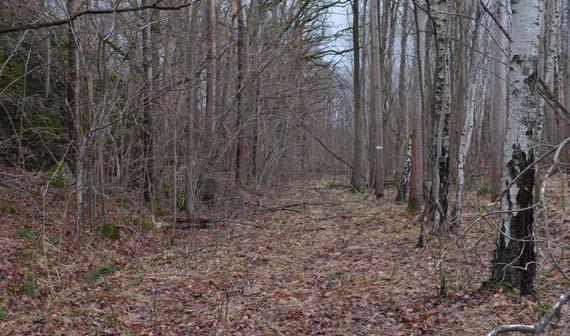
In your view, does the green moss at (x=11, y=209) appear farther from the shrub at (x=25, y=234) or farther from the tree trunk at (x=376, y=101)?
the tree trunk at (x=376, y=101)

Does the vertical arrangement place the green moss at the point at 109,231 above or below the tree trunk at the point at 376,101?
below

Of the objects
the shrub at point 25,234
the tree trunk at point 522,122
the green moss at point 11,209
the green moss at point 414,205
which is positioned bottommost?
the shrub at point 25,234

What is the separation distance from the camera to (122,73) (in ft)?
36.3

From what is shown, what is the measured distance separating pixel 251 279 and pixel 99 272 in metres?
2.24

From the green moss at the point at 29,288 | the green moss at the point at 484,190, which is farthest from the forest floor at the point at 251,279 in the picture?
the green moss at the point at 484,190

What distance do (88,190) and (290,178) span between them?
12.1 metres

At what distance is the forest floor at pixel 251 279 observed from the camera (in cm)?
510

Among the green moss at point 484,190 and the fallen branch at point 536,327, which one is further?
the green moss at point 484,190

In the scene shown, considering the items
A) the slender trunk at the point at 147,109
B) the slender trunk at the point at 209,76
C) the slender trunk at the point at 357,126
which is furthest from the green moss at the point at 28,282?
the slender trunk at the point at 357,126

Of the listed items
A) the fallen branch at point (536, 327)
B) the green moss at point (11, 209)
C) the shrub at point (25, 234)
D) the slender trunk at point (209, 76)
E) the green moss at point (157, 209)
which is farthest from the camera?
the green moss at point (157, 209)

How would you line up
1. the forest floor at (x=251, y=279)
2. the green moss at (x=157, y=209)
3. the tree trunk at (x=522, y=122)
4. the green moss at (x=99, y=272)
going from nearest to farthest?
the tree trunk at (x=522, y=122) < the forest floor at (x=251, y=279) < the green moss at (x=99, y=272) < the green moss at (x=157, y=209)

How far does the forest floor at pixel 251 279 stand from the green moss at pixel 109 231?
0.53 feet

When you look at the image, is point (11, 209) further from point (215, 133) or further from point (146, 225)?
point (215, 133)

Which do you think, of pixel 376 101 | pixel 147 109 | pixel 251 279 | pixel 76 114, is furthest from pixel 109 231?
pixel 376 101
